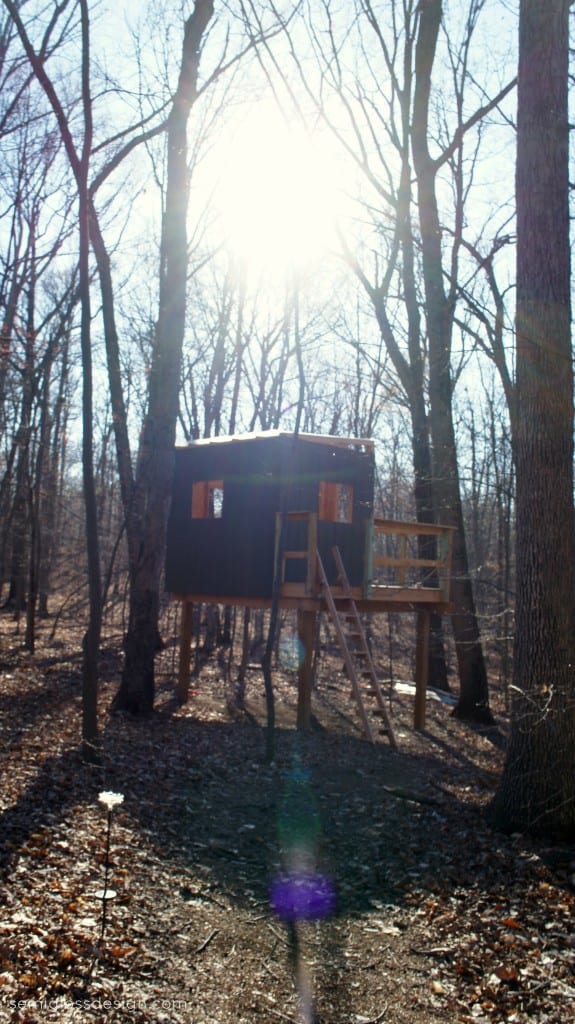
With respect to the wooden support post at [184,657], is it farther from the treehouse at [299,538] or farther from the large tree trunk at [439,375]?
the large tree trunk at [439,375]

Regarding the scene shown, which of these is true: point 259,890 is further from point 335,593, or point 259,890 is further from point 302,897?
point 335,593

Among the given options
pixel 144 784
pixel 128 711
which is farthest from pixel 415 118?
pixel 144 784

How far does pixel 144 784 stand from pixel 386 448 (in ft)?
74.9

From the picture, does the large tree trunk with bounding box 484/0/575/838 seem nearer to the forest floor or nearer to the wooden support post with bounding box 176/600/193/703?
the forest floor

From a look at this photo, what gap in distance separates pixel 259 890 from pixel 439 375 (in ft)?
33.1

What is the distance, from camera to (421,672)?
12641 millimetres

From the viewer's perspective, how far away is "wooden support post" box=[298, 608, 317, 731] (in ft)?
36.3

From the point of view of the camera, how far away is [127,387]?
24297 mm

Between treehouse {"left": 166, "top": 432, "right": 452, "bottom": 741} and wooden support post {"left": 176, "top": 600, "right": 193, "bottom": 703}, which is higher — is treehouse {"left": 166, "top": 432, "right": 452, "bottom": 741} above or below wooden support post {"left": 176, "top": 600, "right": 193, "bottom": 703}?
above

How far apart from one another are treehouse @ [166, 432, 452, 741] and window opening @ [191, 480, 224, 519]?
0.02 metres

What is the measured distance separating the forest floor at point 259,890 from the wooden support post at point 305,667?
47.1 inches

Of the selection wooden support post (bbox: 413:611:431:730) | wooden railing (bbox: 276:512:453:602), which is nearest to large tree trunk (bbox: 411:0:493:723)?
wooden support post (bbox: 413:611:431:730)

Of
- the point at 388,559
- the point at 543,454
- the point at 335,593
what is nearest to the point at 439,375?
the point at 388,559

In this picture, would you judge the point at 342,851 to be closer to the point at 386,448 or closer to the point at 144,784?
the point at 144,784
